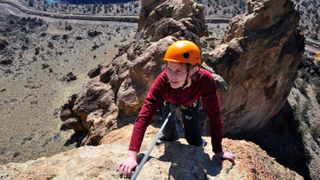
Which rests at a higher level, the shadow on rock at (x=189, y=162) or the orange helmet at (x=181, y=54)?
the orange helmet at (x=181, y=54)

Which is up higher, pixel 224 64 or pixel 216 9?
pixel 216 9

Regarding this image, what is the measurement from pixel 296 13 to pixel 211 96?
18181mm

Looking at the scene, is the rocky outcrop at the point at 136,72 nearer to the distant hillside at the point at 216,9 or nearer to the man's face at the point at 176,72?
the man's face at the point at 176,72

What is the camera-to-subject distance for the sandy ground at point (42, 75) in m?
28.0

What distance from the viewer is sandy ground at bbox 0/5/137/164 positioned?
28031 millimetres

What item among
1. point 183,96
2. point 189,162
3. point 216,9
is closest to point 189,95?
point 183,96

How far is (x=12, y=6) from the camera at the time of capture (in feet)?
273

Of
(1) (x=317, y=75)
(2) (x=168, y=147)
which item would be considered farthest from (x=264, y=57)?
(1) (x=317, y=75)

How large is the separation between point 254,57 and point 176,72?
16587 millimetres

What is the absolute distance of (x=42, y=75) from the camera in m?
45.4

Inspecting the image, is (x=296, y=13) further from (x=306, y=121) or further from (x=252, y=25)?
(x=306, y=121)

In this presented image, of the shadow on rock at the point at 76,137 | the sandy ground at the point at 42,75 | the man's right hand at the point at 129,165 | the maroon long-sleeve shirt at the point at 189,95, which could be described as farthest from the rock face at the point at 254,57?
the man's right hand at the point at 129,165

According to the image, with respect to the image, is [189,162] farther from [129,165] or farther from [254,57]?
[254,57]

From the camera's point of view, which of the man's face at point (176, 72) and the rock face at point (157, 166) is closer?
the man's face at point (176, 72)
